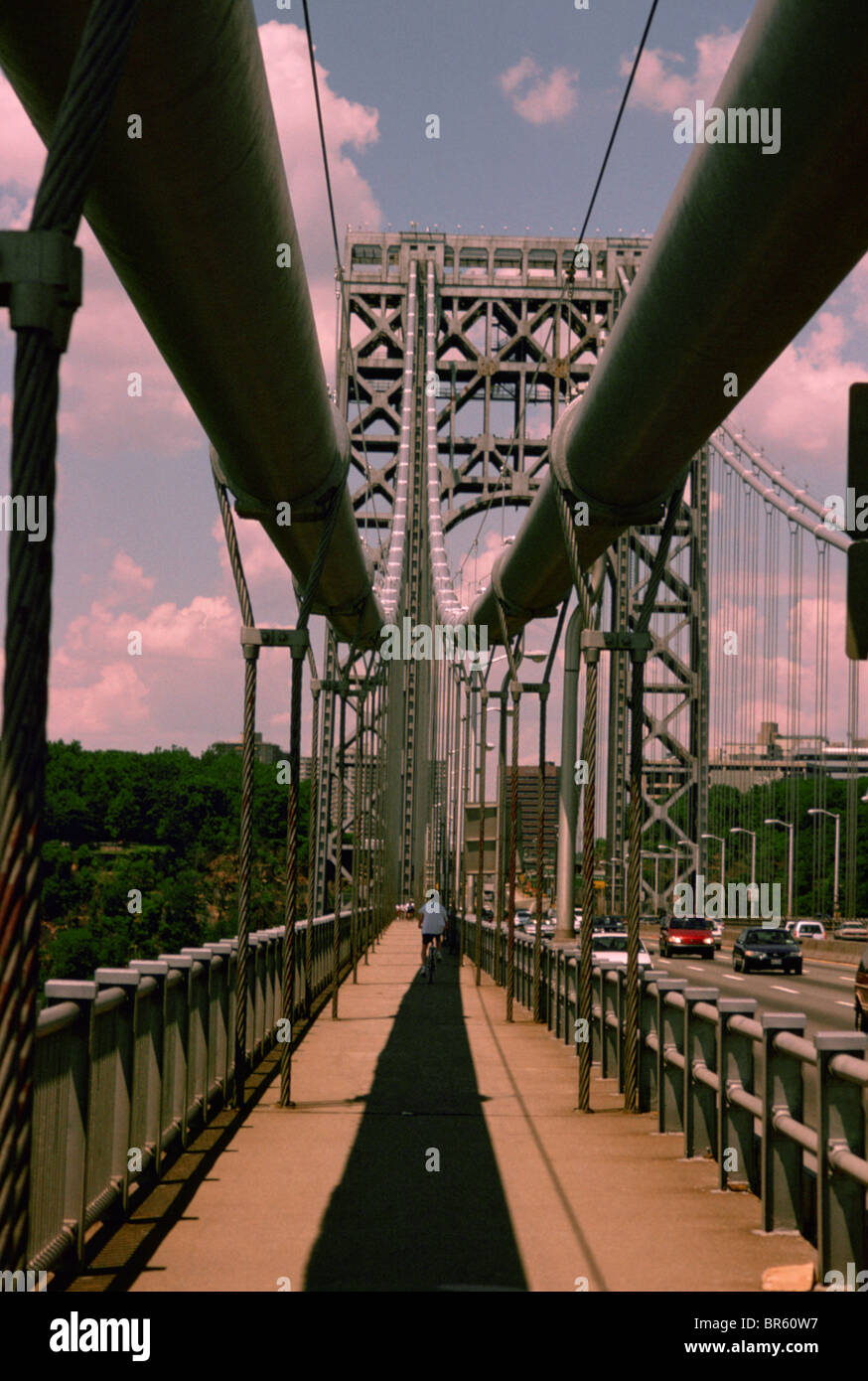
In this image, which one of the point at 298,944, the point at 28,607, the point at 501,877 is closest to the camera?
the point at 28,607

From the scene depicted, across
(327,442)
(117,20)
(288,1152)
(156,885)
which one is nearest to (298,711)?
(327,442)

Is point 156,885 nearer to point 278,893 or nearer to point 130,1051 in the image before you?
point 278,893

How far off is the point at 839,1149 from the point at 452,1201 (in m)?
2.32

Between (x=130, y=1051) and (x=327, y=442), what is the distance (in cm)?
458

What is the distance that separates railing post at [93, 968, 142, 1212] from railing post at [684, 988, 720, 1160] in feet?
10.8

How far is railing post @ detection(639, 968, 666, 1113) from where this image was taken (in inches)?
A: 436

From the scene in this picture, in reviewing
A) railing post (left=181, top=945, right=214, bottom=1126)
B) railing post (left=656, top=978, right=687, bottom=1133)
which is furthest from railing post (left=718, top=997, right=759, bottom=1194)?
railing post (left=181, top=945, right=214, bottom=1126)

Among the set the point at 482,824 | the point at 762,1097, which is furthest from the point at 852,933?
the point at 762,1097

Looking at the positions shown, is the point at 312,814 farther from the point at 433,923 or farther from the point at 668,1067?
the point at 668,1067

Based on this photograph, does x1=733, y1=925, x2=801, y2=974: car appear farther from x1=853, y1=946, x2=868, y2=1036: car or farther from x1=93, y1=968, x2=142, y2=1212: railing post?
x1=93, y1=968, x2=142, y2=1212: railing post

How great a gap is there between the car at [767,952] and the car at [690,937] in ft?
29.6

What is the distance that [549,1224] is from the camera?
7254 millimetres

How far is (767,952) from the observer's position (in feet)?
125
